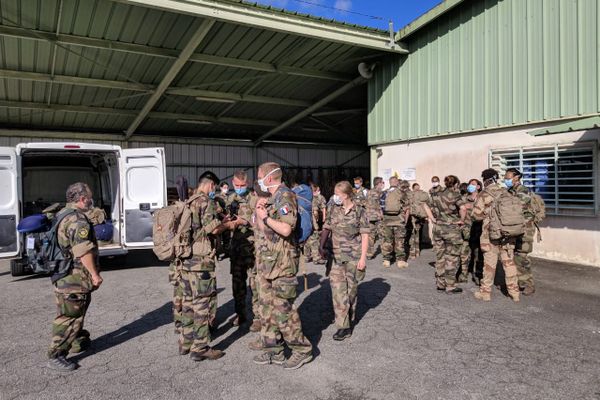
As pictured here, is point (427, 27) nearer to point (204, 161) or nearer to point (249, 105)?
point (249, 105)

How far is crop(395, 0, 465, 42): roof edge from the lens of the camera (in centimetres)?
883

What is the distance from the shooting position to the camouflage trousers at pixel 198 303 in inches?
141

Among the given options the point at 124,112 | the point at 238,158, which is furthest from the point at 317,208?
the point at 238,158

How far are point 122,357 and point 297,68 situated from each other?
9.35m

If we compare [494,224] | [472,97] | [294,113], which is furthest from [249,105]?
[494,224]

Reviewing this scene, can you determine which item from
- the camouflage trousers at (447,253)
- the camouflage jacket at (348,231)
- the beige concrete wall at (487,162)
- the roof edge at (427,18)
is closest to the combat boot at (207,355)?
the camouflage jacket at (348,231)

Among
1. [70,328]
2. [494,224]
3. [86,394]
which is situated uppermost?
[494,224]

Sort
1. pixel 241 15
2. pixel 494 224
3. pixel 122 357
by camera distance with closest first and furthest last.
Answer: pixel 122 357
pixel 494 224
pixel 241 15

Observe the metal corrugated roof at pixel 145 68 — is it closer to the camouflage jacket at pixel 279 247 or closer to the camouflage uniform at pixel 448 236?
the camouflage uniform at pixel 448 236

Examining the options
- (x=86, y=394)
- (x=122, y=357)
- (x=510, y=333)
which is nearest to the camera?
(x=86, y=394)

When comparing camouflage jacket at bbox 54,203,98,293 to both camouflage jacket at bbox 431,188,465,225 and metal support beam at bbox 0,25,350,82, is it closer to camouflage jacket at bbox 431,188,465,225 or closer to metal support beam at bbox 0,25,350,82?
camouflage jacket at bbox 431,188,465,225

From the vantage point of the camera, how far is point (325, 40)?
31.1ft

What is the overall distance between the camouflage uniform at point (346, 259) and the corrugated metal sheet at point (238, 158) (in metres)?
14.4

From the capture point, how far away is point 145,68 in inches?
423
